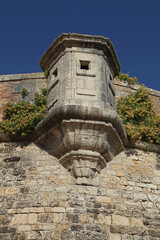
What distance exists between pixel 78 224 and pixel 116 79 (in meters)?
4.08

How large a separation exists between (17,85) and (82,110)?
8.17ft

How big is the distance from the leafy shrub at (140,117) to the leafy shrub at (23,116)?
1.89 meters

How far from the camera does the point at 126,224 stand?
19.5 ft

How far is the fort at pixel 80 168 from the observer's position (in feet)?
18.7

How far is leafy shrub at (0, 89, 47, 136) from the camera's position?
6.71m

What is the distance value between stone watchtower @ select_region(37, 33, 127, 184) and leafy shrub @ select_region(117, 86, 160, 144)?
13.7 inches

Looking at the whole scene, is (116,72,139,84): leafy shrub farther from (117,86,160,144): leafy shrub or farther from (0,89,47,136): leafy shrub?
(0,89,47,136): leafy shrub

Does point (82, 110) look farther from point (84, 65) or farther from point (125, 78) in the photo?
point (125, 78)

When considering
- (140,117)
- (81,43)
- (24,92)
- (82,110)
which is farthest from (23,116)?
(140,117)

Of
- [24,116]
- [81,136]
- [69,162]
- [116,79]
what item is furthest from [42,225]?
[116,79]

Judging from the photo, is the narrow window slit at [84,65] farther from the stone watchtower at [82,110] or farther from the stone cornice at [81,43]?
the stone cornice at [81,43]

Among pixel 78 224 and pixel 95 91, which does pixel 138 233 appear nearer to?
pixel 78 224

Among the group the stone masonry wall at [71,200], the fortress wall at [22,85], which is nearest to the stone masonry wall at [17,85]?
the fortress wall at [22,85]

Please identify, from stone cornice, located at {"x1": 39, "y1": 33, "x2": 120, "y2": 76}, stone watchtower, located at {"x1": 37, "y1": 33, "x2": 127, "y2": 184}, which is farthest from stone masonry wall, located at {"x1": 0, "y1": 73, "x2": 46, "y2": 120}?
stone cornice, located at {"x1": 39, "y1": 33, "x2": 120, "y2": 76}
